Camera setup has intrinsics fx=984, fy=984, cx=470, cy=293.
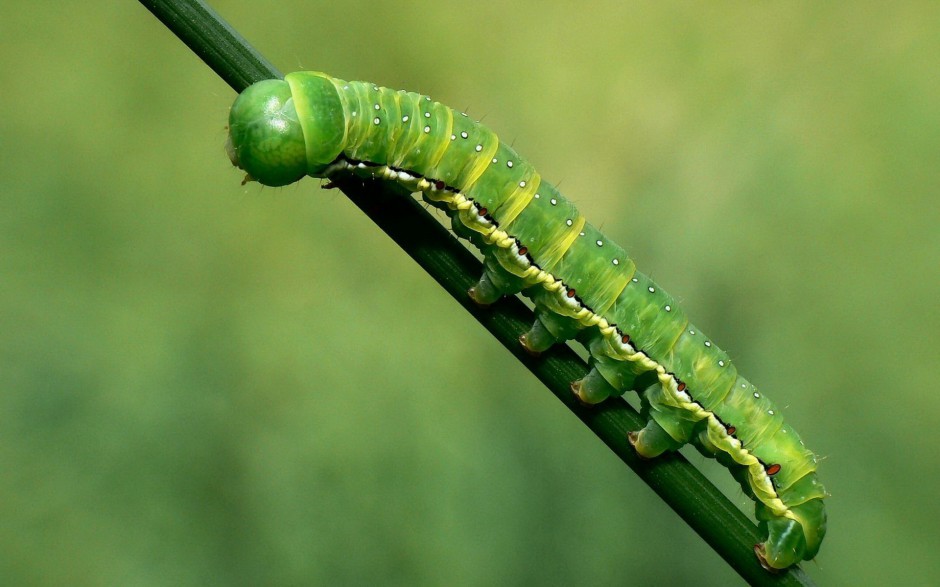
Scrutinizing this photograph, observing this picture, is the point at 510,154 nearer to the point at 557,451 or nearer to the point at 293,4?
the point at 557,451

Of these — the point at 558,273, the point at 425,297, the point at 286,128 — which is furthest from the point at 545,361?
the point at 425,297

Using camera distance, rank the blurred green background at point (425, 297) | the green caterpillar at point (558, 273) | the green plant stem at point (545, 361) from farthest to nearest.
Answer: the blurred green background at point (425, 297)
the green caterpillar at point (558, 273)
the green plant stem at point (545, 361)

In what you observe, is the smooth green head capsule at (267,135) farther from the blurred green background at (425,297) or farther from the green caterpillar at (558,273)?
the blurred green background at (425,297)

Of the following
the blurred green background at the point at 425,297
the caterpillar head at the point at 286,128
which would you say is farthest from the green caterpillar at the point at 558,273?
the blurred green background at the point at 425,297

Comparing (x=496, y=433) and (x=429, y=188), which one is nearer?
(x=429, y=188)

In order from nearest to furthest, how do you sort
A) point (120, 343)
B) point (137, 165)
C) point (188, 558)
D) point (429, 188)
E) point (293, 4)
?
1. point (429, 188)
2. point (188, 558)
3. point (120, 343)
4. point (137, 165)
5. point (293, 4)

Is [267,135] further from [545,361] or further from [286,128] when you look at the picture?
[545,361]

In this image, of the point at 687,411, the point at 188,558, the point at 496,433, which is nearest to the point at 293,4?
the point at 496,433
